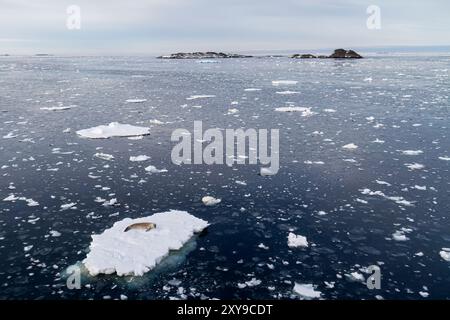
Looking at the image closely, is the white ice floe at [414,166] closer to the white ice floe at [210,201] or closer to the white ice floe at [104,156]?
the white ice floe at [210,201]

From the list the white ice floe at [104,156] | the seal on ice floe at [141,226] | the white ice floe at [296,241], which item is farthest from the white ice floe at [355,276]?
the white ice floe at [104,156]

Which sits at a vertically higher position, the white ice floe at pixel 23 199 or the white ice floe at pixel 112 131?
the white ice floe at pixel 112 131

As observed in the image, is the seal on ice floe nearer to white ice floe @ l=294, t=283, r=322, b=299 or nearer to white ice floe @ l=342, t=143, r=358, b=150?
white ice floe @ l=294, t=283, r=322, b=299

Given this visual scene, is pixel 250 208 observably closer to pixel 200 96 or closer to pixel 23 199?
pixel 23 199

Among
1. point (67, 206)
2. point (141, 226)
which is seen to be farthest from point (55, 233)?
point (141, 226)
